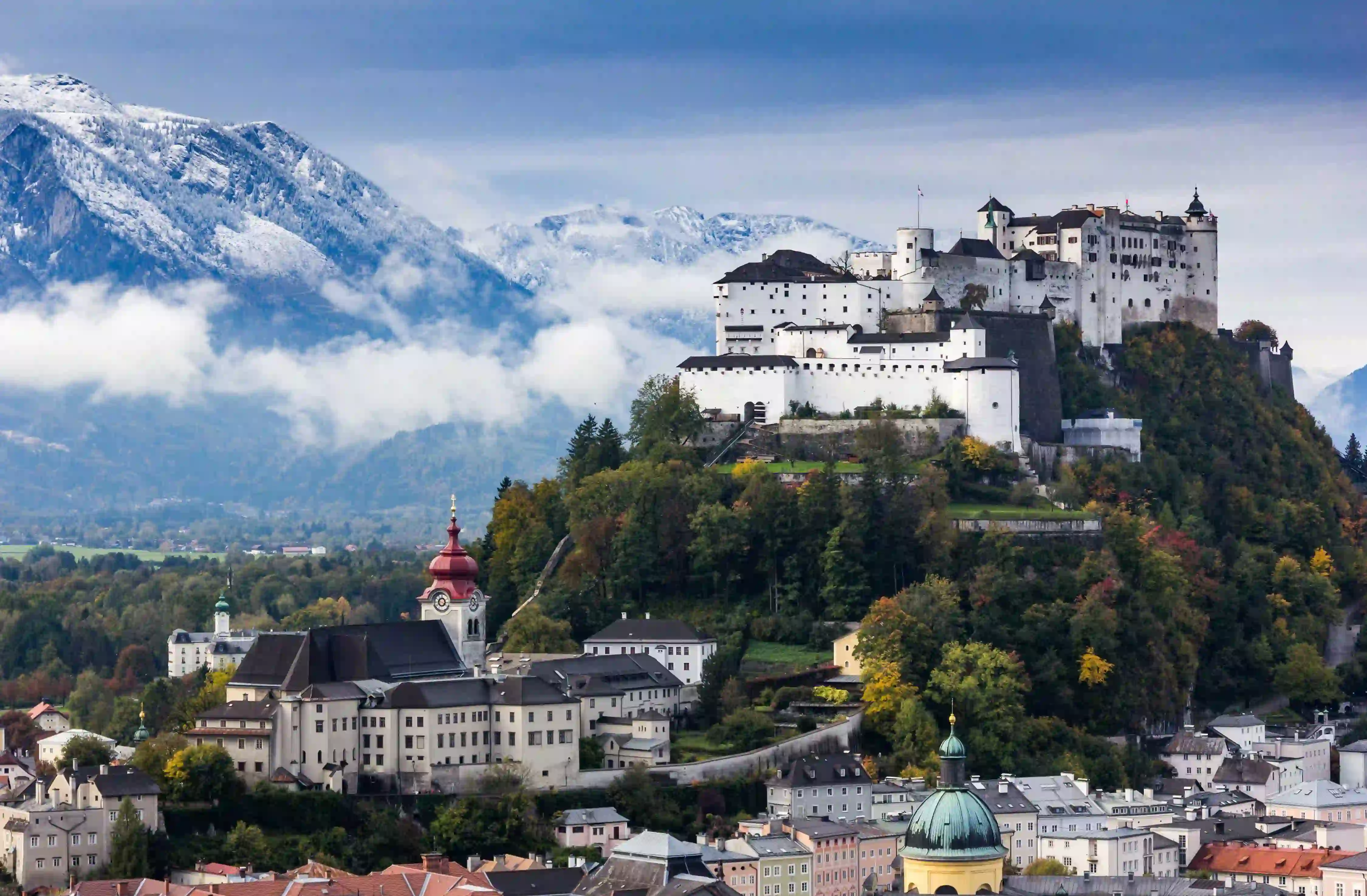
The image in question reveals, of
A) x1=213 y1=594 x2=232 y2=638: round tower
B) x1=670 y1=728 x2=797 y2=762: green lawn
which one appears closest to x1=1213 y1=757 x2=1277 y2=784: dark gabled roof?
x1=670 y1=728 x2=797 y2=762: green lawn

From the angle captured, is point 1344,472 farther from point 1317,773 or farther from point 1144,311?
point 1317,773

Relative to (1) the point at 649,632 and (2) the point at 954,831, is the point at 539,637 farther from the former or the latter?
(2) the point at 954,831

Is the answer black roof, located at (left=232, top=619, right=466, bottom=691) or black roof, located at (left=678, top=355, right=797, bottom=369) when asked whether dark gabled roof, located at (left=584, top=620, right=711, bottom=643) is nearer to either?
black roof, located at (left=232, top=619, right=466, bottom=691)

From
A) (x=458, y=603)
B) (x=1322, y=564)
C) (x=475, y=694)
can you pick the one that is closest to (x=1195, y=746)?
(x=1322, y=564)

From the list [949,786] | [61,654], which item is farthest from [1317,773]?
[61,654]

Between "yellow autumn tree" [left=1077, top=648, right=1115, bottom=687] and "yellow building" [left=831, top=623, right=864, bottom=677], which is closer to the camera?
"yellow building" [left=831, top=623, right=864, bottom=677]

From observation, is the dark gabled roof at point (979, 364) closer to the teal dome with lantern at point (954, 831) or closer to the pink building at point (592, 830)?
the pink building at point (592, 830)

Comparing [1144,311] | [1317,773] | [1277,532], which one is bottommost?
[1317,773]
